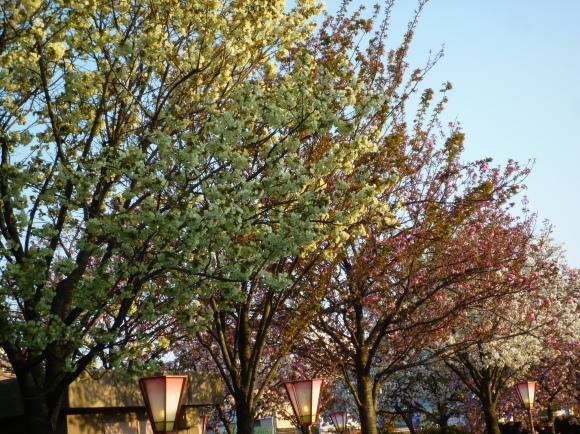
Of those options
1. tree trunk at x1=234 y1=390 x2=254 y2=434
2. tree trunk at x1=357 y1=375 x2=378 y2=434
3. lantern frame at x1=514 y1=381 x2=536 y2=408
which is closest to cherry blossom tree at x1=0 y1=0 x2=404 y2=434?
tree trunk at x1=234 y1=390 x2=254 y2=434

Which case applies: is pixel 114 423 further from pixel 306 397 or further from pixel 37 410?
pixel 37 410

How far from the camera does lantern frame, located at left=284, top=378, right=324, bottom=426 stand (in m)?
13.6

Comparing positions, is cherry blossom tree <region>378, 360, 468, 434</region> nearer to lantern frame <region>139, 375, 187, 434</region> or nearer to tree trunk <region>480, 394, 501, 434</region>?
tree trunk <region>480, 394, 501, 434</region>

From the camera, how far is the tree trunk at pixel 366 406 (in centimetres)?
1742

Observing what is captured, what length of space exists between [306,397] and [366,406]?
4.45 m

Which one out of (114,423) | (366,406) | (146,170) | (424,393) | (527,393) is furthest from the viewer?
(424,393)

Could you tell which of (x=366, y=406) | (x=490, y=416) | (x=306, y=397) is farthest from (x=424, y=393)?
(x=306, y=397)

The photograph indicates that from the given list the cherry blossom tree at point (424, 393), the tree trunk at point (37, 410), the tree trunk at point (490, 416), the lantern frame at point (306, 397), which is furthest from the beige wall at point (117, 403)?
the cherry blossom tree at point (424, 393)

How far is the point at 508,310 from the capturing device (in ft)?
82.2

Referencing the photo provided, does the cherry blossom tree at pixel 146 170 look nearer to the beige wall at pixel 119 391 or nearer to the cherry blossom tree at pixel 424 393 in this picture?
the beige wall at pixel 119 391

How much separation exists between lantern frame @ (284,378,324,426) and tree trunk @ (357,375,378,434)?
3.99 m

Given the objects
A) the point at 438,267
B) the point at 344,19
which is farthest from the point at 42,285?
the point at 438,267

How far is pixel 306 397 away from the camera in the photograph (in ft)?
44.8

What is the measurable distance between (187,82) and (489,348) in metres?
18.4
